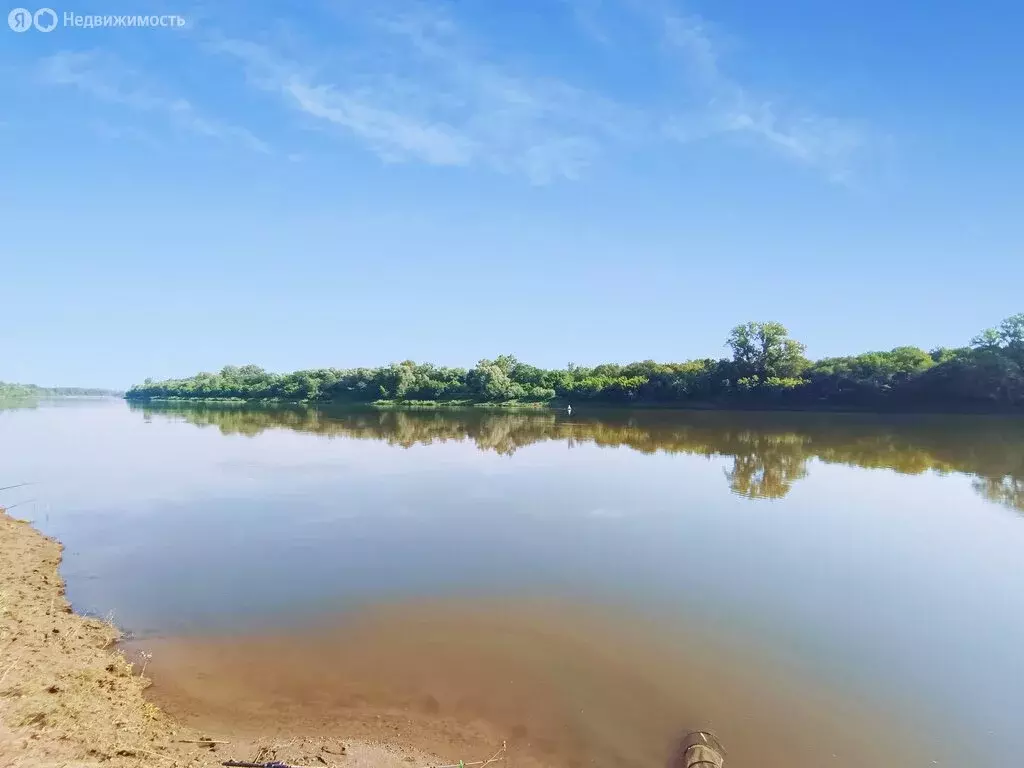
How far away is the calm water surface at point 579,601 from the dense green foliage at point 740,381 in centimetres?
4296

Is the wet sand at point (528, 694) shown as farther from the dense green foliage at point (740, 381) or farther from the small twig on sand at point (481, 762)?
the dense green foliage at point (740, 381)

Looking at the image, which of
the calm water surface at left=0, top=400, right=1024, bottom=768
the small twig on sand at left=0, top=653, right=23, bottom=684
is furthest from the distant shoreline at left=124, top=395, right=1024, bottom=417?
the small twig on sand at left=0, top=653, right=23, bottom=684

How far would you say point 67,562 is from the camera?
10430 mm

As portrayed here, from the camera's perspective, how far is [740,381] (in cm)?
6762

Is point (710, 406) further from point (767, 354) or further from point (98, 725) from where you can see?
point (98, 725)

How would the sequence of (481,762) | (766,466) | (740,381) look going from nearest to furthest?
1. (481,762)
2. (766,466)
3. (740,381)

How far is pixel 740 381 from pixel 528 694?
67.7 m

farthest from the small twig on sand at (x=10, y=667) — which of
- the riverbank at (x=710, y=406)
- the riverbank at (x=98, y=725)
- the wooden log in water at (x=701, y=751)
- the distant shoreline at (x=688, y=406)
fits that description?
the distant shoreline at (x=688, y=406)

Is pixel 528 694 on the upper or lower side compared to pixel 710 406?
lower

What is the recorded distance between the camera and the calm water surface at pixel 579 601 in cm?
584

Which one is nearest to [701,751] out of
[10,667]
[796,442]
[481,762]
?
[481,762]

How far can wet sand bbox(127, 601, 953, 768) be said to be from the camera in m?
5.35

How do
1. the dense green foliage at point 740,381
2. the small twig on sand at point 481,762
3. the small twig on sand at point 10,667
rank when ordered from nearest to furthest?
the small twig on sand at point 481,762
the small twig on sand at point 10,667
the dense green foliage at point 740,381

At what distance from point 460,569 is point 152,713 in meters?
5.46
